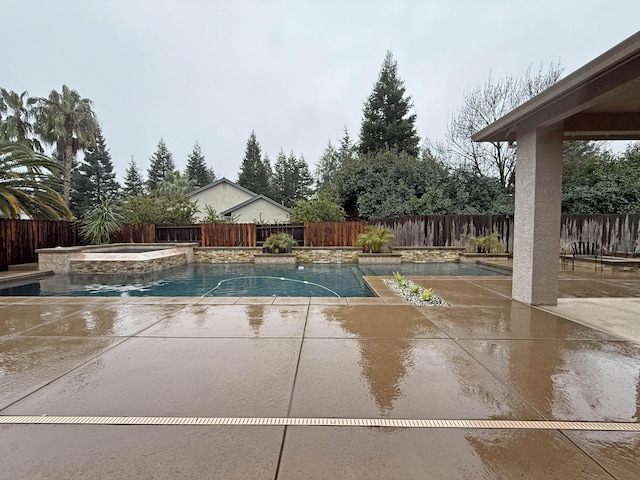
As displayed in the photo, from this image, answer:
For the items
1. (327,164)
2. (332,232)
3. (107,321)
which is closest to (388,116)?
(327,164)

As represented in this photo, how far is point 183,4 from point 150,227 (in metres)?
10.1

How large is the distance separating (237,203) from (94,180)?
25.3m

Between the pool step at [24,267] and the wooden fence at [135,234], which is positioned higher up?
the wooden fence at [135,234]

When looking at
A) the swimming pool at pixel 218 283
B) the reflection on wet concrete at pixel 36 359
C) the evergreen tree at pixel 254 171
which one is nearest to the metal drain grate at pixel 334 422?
the reflection on wet concrete at pixel 36 359

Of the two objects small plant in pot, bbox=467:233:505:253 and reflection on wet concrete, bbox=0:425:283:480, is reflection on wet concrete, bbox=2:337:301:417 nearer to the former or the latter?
reflection on wet concrete, bbox=0:425:283:480

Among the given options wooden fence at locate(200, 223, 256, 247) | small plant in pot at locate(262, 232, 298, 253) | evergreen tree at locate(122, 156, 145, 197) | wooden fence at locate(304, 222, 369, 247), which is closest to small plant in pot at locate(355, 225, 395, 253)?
wooden fence at locate(304, 222, 369, 247)

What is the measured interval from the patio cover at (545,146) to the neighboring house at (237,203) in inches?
807

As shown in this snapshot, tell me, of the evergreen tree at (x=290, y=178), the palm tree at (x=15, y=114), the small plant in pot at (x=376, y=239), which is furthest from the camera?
the evergreen tree at (x=290, y=178)

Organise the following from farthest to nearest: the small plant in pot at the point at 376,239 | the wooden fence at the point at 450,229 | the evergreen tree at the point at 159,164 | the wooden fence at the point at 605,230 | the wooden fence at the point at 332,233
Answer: the evergreen tree at the point at 159,164
the wooden fence at the point at 332,233
the wooden fence at the point at 450,229
the small plant in pot at the point at 376,239
the wooden fence at the point at 605,230

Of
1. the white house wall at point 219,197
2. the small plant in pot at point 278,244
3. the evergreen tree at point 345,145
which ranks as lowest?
the small plant in pot at point 278,244

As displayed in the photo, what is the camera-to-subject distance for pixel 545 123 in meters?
4.95

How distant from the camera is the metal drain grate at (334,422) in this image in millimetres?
2189

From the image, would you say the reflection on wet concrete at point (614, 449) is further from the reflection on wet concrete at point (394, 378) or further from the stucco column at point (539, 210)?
the stucco column at point (539, 210)

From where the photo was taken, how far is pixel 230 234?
55.1 ft
